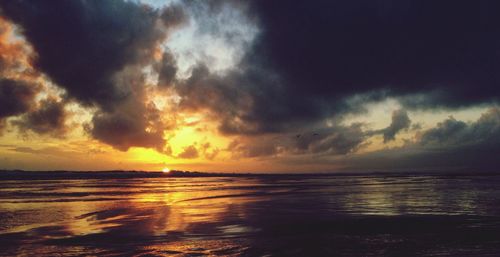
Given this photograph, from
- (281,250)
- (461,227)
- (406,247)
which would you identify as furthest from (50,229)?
(461,227)

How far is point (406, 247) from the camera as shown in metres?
14.1

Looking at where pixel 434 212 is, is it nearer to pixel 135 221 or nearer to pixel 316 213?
pixel 316 213

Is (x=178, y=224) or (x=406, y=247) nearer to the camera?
(x=406, y=247)

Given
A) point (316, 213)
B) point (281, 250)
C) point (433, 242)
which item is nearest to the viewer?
point (281, 250)

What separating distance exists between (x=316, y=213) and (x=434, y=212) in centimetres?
707

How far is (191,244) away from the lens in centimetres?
1540

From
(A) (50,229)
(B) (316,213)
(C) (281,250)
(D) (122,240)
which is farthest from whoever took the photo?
(B) (316,213)

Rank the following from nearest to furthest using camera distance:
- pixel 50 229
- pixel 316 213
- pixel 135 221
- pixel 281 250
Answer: pixel 281 250
pixel 50 229
pixel 135 221
pixel 316 213

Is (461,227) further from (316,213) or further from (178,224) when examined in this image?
(178,224)

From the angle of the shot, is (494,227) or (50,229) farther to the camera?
(50,229)

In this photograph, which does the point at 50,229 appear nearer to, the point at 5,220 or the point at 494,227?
the point at 5,220

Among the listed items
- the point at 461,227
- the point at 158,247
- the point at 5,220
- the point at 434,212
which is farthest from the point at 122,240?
the point at 434,212

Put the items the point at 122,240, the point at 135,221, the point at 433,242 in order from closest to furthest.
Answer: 1. the point at 433,242
2. the point at 122,240
3. the point at 135,221

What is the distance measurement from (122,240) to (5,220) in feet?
36.8
